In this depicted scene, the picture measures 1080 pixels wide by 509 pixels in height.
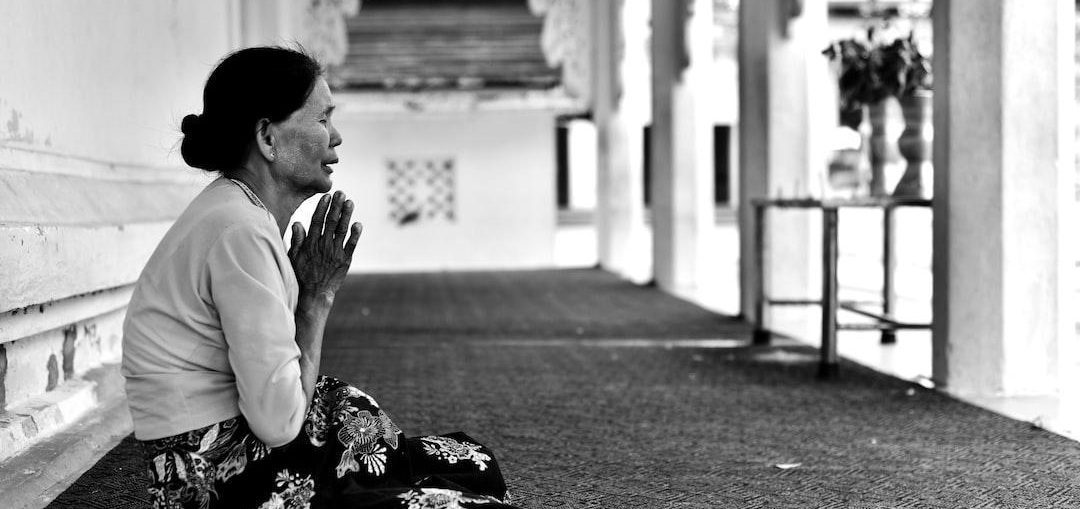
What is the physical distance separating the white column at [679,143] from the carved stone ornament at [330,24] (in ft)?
16.4

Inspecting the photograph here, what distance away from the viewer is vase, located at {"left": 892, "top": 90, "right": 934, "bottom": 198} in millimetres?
6414

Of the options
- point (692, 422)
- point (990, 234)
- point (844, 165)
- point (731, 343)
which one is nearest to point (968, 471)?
point (692, 422)

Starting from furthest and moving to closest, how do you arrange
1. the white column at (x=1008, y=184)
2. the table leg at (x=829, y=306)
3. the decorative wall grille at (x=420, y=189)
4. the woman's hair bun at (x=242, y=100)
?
1. the decorative wall grille at (x=420, y=189)
2. the table leg at (x=829, y=306)
3. the white column at (x=1008, y=184)
4. the woman's hair bun at (x=242, y=100)

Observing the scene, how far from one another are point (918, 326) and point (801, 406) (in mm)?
1147

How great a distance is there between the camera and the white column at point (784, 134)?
7516 millimetres

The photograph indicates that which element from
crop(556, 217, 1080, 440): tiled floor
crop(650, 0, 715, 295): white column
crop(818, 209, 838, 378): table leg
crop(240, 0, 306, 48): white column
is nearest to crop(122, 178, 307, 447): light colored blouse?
crop(556, 217, 1080, 440): tiled floor

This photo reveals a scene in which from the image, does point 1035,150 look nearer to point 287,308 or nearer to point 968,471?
point 968,471

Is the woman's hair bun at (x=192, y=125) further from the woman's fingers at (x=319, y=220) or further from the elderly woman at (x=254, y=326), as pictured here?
the woman's fingers at (x=319, y=220)

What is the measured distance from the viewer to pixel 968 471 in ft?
11.2

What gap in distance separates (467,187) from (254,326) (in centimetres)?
1386

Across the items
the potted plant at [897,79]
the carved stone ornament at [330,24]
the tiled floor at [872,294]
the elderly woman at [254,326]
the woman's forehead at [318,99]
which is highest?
the carved stone ornament at [330,24]

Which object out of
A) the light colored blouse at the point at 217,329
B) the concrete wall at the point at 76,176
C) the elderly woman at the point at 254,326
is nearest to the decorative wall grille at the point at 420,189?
the concrete wall at the point at 76,176

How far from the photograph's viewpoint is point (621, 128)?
548 inches

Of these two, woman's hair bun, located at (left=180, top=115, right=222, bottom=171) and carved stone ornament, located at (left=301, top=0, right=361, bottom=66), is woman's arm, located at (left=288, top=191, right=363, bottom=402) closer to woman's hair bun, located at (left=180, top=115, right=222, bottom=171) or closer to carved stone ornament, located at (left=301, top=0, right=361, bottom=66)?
woman's hair bun, located at (left=180, top=115, right=222, bottom=171)
